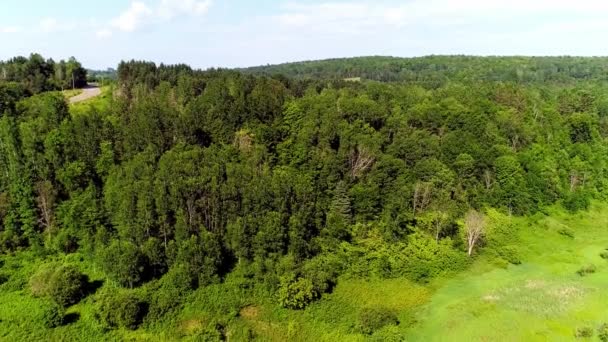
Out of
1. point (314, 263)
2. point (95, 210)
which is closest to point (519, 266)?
point (314, 263)

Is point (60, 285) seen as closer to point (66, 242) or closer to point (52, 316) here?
point (52, 316)

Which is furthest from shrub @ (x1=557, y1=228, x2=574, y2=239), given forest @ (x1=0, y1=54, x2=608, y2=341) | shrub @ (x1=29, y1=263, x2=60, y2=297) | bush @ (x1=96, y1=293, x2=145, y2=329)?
shrub @ (x1=29, y1=263, x2=60, y2=297)

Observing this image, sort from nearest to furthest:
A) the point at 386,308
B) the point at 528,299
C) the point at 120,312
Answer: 1. the point at 120,312
2. the point at 386,308
3. the point at 528,299

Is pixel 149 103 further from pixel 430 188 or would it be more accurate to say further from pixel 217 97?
pixel 430 188

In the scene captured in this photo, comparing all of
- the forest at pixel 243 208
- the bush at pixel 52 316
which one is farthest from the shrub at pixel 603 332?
the bush at pixel 52 316

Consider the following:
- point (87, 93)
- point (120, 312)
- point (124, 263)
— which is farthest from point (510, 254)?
point (87, 93)

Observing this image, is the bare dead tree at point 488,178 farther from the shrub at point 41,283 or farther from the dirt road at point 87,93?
the dirt road at point 87,93
